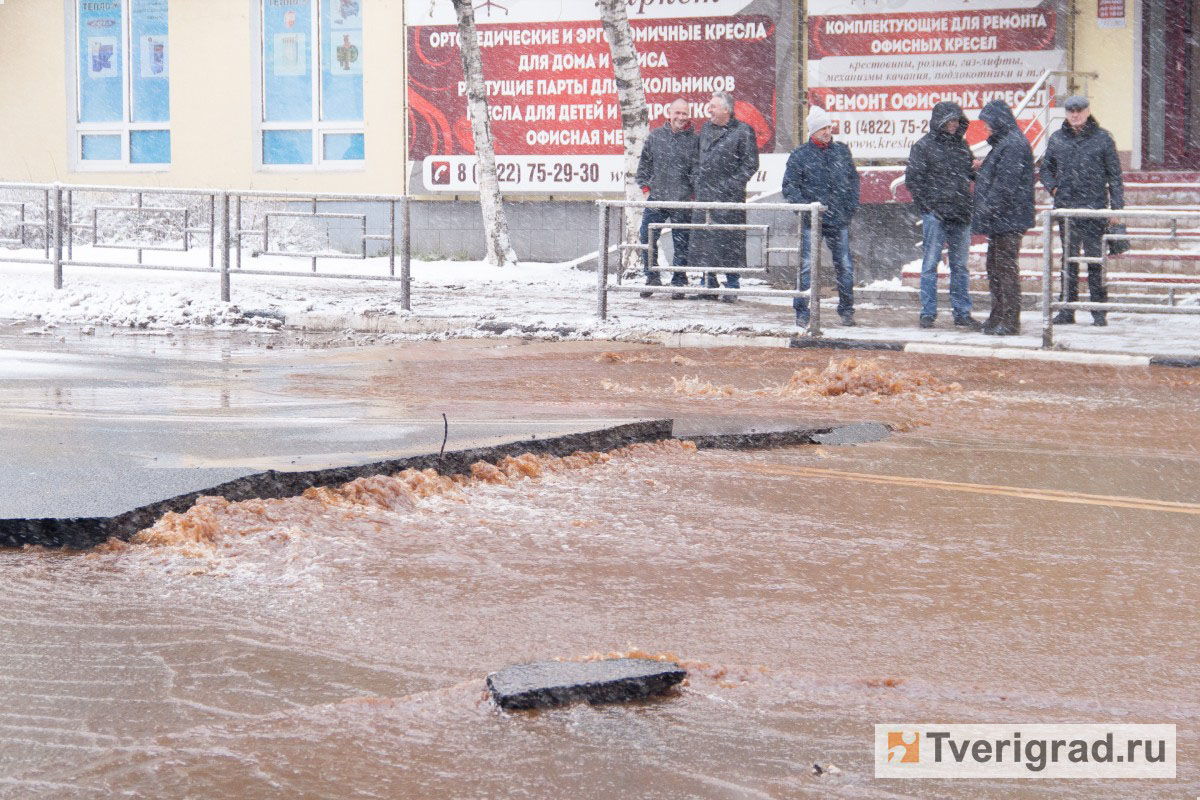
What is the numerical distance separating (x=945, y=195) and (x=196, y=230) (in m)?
7.39

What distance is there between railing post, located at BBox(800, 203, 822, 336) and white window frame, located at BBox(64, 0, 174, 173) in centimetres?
1436

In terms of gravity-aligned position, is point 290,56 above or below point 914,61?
above

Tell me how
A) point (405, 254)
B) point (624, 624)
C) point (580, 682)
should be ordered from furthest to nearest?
point (405, 254)
point (624, 624)
point (580, 682)

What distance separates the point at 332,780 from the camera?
312 cm

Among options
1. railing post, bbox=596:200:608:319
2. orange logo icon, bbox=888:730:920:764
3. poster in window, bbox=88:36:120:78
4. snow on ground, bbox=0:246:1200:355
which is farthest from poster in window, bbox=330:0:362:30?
orange logo icon, bbox=888:730:920:764

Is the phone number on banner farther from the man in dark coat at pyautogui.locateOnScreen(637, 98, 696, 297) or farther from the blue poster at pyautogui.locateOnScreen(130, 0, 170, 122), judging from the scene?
the blue poster at pyautogui.locateOnScreen(130, 0, 170, 122)

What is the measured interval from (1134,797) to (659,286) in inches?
439

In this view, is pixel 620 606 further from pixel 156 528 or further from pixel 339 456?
pixel 339 456

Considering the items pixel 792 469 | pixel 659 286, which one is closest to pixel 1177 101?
pixel 659 286

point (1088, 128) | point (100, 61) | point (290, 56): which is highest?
point (100, 61)

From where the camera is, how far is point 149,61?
2452cm

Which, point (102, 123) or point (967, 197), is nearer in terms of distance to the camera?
point (967, 197)

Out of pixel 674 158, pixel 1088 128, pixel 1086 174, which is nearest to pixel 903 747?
pixel 1086 174

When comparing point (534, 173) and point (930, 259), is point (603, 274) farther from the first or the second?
point (534, 173)
